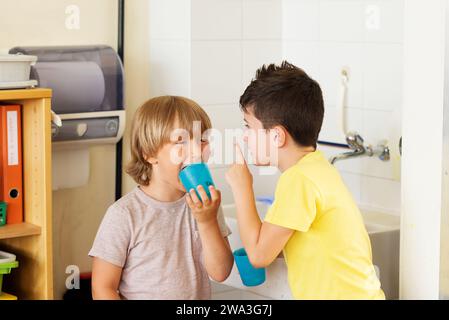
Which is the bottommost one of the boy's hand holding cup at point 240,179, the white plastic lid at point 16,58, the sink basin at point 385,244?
the sink basin at point 385,244

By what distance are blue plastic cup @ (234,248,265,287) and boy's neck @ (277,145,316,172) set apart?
0.21m

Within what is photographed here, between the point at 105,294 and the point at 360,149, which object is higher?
the point at 360,149

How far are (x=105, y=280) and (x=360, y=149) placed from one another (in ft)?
3.42

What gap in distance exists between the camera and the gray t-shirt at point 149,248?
179 centimetres

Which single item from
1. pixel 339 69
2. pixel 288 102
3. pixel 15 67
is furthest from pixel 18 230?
pixel 339 69

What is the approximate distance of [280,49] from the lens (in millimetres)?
2836

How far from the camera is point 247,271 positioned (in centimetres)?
175

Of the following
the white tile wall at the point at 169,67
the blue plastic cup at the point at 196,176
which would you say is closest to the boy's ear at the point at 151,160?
the blue plastic cup at the point at 196,176

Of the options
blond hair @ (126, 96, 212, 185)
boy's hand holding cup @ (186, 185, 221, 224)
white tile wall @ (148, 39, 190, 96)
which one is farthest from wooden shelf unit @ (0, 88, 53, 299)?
boy's hand holding cup @ (186, 185, 221, 224)

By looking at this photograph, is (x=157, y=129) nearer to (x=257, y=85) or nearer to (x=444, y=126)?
(x=257, y=85)

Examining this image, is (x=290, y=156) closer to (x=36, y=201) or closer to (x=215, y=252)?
(x=215, y=252)

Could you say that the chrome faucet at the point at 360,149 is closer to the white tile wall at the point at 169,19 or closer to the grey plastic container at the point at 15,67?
the white tile wall at the point at 169,19

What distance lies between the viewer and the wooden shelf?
216 centimetres
